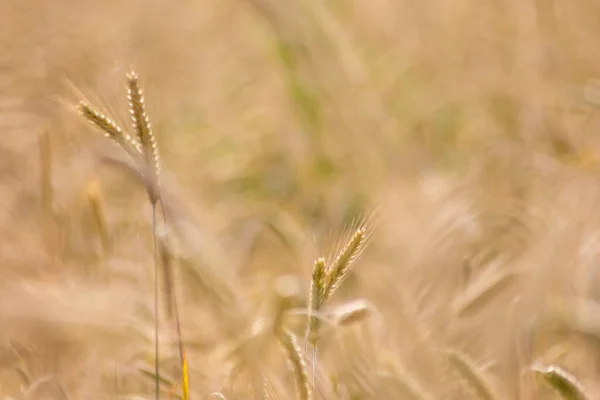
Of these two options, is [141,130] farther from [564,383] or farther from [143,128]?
[564,383]

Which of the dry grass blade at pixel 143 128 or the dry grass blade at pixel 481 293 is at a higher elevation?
the dry grass blade at pixel 143 128

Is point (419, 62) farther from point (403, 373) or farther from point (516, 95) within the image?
point (403, 373)

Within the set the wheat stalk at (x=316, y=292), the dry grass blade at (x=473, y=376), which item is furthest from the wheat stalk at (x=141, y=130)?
the dry grass blade at (x=473, y=376)

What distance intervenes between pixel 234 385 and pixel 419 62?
3.97ft

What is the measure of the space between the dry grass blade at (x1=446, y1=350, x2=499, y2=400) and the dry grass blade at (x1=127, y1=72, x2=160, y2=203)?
0.27m

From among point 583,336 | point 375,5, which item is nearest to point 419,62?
point 375,5

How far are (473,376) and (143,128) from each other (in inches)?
12.5

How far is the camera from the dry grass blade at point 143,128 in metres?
0.57

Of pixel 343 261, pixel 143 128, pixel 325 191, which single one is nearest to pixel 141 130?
pixel 143 128

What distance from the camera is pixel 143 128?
1.88 feet

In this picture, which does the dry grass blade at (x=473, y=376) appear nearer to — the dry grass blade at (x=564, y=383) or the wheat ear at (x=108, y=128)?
the dry grass blade at (x=564, y=383)

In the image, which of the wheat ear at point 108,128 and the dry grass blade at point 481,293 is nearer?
the wheat ear at point 108,128

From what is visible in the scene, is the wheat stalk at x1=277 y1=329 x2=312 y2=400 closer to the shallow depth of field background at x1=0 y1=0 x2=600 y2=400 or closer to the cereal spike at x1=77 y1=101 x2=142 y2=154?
the shallow depth of field background at x1=0 y1=0 x2=600 y2=400

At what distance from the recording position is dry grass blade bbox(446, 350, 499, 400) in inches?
22.9
